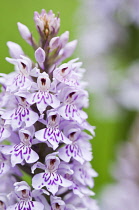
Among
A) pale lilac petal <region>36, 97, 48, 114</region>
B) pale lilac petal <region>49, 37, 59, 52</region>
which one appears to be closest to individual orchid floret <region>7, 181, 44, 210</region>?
pale lilac petal <region>36, 97, 48, 114</region>

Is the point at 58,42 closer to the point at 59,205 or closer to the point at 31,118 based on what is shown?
the point at 31,118

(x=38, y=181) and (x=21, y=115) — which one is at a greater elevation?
(x=21, y=115)

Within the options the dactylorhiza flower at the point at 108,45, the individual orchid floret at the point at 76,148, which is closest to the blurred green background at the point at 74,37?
the dactylorhiza flower at the point at 108,45

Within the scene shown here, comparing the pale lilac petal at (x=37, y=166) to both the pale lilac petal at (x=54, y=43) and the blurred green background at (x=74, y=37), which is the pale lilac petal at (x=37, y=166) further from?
the blurred green background at (x=74, y=37)

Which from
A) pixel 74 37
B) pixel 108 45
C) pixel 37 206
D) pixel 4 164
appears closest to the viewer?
pixel 37 206

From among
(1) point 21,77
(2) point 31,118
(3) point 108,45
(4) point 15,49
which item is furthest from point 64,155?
(3) point 108,45

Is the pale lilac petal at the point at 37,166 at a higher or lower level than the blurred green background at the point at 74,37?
lower
